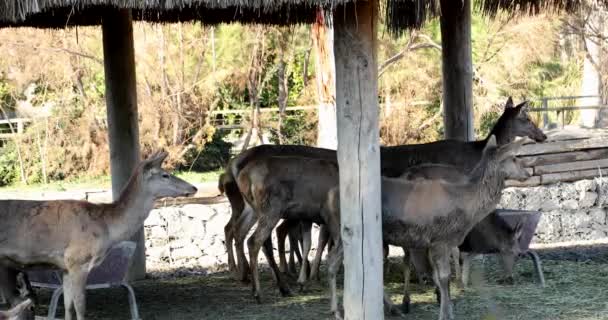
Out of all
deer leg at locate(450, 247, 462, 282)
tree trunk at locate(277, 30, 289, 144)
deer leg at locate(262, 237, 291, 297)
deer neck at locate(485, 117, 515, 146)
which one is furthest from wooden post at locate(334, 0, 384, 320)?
tree trunk at locate(277, 30, 289, 144)

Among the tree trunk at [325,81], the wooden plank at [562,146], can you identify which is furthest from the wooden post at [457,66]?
the tree trunk at [325,81]

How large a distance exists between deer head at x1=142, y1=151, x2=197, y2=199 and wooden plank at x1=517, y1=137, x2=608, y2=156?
8.68 m

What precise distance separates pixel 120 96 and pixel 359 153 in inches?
193

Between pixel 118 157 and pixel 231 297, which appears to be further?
pixel 118 157

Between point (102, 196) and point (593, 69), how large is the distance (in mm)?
15318

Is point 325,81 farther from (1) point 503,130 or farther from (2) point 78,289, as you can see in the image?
(2) point 78,289

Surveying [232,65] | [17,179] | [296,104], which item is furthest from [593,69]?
[17,179]

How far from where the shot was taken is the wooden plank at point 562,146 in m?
17.3

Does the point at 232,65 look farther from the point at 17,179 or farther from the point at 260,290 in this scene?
the point at 260,290

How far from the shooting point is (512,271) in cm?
1123

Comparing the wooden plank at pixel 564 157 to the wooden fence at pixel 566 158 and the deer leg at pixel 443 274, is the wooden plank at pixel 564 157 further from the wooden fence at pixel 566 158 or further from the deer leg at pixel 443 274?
the deer leg at pixel 443 274

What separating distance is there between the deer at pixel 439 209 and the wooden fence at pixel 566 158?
7771mm

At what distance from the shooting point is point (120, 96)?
1232 centimetres

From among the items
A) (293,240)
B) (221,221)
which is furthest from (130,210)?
(221,221)
